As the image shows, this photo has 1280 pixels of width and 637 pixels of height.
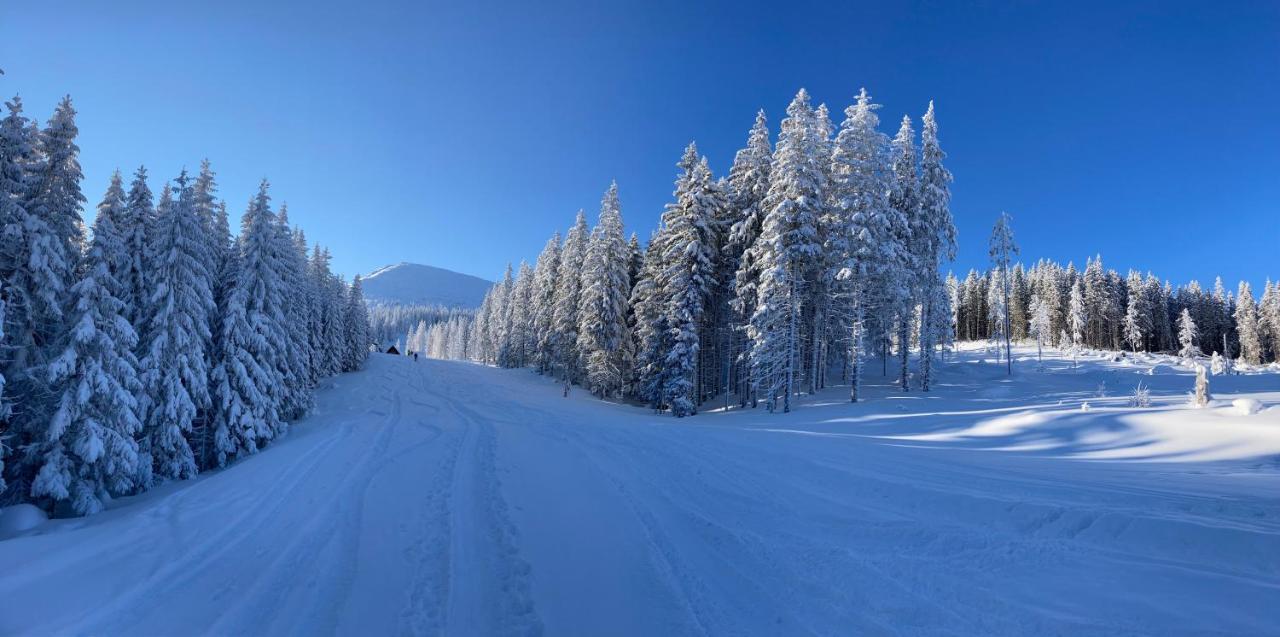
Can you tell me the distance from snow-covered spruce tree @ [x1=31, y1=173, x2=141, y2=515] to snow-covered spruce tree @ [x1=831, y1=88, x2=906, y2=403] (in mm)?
27578

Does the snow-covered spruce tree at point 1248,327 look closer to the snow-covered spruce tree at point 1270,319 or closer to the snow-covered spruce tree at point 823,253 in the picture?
the snow-covered spruce tree at point 1270,319

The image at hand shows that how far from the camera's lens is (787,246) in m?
24.3

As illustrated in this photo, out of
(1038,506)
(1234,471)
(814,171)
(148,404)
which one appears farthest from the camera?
(814,171)

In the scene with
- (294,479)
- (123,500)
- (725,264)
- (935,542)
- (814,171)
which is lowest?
(123,500)

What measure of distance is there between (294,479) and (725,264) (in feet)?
81.1

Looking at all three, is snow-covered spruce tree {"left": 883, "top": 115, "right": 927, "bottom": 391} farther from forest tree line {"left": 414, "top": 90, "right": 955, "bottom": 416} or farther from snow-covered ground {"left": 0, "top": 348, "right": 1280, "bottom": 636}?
snow-covered ground {"left": 0, "top": 348, "right": 1280, "bottom": 636}

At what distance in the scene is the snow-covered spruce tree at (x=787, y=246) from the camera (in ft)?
78.6

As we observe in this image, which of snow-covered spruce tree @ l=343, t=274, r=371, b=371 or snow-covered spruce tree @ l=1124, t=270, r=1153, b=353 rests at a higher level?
snow-covered spruce tree @ l=1124, t=270, r=1153, b=353

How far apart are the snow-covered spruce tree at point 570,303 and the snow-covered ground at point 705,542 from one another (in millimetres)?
24359

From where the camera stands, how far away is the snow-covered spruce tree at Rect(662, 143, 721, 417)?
27.5 meters

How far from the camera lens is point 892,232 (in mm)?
26938

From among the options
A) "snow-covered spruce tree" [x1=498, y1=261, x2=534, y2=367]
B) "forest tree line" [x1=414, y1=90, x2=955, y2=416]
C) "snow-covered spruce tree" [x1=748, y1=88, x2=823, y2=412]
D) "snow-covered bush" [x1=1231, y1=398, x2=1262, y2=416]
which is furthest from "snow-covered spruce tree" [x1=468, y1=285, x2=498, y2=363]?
"snow-covered bush" [x1=1231, y1=398, x2=1262, y2=416]

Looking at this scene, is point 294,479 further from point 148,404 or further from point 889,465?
point 889,465

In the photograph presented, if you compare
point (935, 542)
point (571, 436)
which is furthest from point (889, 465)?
point (571, 436)
